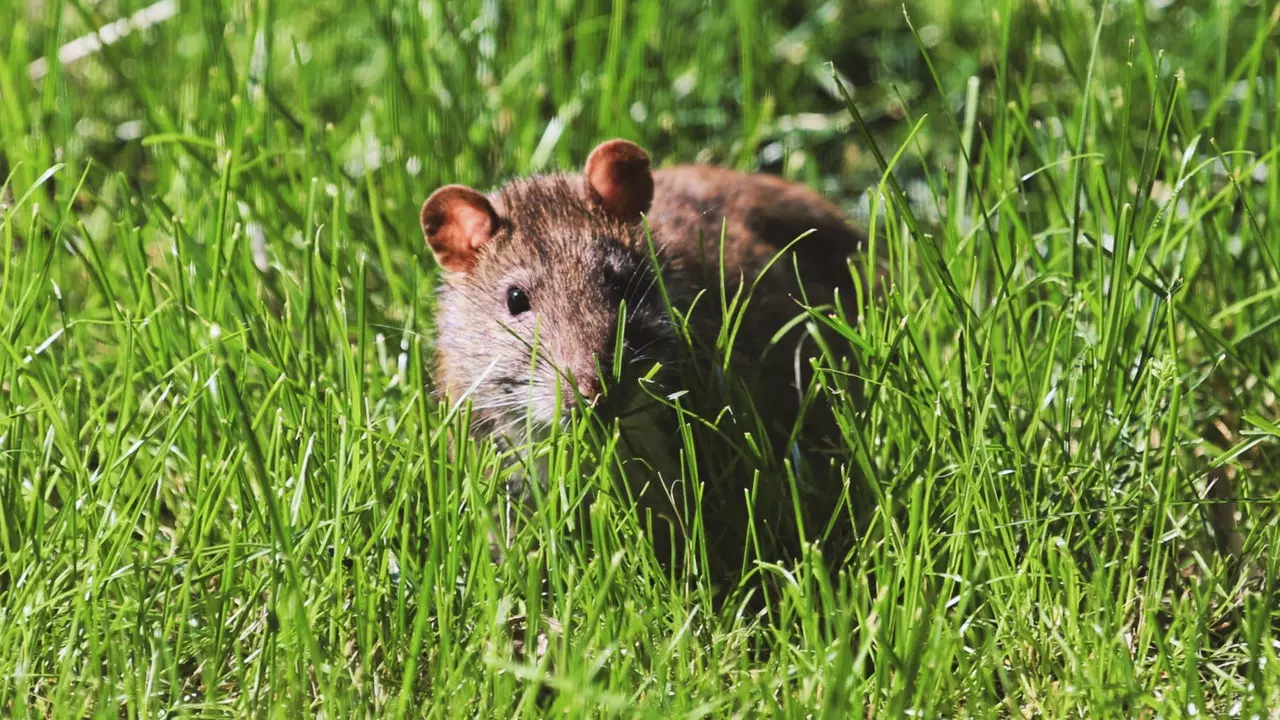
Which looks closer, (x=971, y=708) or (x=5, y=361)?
(x=971, y=708)

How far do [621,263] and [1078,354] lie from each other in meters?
1.32

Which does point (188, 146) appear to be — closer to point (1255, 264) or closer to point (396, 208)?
point (396, 208)

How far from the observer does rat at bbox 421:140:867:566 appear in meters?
3.73

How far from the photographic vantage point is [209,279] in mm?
4223

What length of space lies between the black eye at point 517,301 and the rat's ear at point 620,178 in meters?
0.42

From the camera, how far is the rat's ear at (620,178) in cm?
413

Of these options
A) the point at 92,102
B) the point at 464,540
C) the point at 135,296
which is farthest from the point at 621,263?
the point at 92,102

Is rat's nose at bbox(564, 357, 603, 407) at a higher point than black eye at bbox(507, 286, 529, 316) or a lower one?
lower

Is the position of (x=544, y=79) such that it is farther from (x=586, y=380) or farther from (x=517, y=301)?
(x=586, y=380)

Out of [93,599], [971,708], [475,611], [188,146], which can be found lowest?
[971,708]

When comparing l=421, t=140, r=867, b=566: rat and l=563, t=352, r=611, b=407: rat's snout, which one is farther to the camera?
l=421, t=140, r=867, b=566: rat

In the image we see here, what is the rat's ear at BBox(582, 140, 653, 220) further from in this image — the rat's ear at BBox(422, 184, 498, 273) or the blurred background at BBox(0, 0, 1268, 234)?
the blurred background at BBox(0, 0, 1268, 234)

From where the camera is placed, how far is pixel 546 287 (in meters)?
3.94

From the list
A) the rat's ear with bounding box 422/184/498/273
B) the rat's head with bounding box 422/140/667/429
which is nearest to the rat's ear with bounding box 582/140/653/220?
the rat's head with bounding box 422/140/667/429
